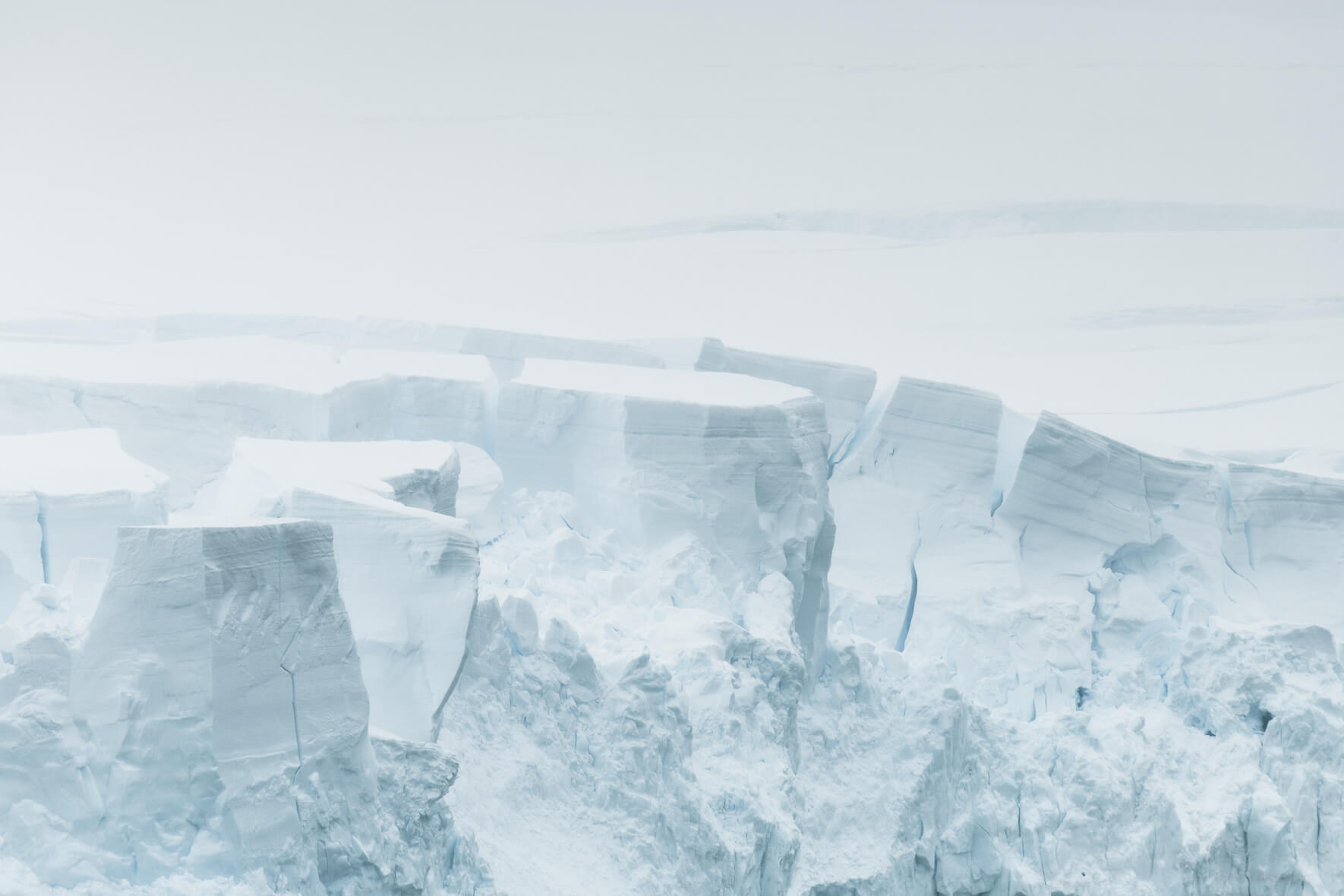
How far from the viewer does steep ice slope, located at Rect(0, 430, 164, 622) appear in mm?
4031

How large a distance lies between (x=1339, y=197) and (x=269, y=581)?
556 inches

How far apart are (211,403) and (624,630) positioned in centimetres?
160

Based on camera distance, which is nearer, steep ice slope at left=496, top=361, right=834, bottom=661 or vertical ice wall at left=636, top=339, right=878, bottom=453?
steep ice slope at left=496, top=361, right=834, bottom=661

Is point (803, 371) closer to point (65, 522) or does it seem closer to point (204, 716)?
point (65, 522)

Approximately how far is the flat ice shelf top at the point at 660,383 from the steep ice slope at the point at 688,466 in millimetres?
12

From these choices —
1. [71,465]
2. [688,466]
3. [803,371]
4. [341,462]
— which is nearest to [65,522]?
[71,465]

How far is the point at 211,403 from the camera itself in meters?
5.44

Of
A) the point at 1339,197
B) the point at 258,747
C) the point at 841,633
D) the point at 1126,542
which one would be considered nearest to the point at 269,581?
the point at 258,747

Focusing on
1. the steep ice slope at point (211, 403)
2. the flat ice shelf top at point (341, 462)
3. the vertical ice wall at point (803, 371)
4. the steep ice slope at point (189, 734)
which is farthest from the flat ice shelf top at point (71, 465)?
the vertical ice wall at point (803, 371)

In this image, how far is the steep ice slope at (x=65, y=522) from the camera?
13.2ft

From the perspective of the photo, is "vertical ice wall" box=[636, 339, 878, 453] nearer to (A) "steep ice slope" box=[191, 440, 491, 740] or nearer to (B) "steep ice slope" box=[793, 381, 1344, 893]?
(B) "steep ice slope" box=[793, 381, 1344, 893]

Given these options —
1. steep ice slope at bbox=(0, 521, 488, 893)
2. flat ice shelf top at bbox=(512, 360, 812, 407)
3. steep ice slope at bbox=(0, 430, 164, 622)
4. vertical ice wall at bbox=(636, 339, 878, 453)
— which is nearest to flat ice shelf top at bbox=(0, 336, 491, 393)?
flat ice shelf top at bbox=(512, 360, 812, 407)

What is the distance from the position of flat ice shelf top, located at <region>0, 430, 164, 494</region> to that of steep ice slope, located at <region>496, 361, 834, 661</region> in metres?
1.50

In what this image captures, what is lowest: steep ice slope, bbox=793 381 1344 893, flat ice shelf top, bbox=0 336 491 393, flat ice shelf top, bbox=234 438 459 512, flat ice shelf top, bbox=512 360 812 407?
steep ice slope, bbox=793 381 1344 893
